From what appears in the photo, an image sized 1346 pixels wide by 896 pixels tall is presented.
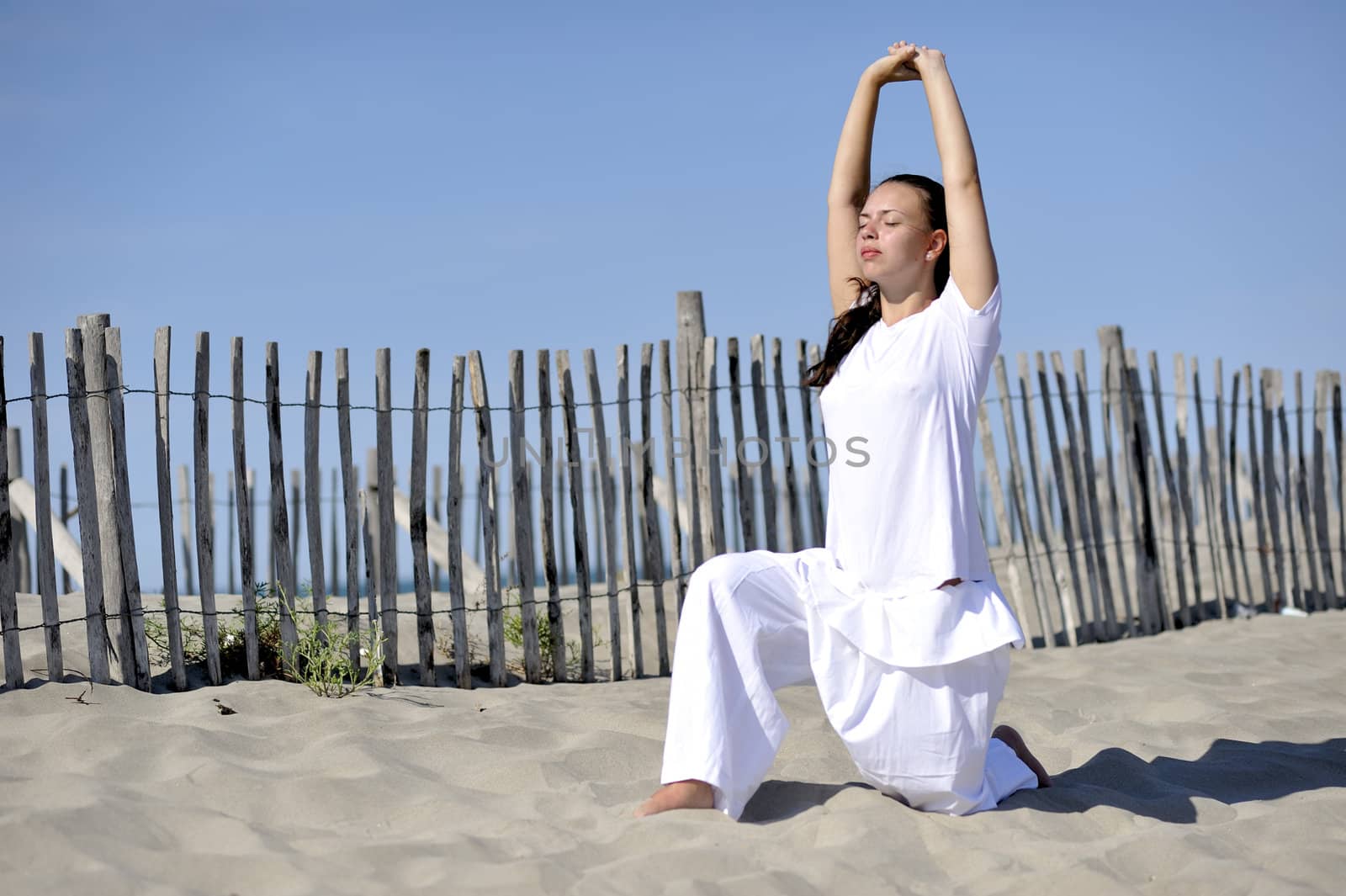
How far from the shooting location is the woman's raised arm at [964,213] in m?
2.90

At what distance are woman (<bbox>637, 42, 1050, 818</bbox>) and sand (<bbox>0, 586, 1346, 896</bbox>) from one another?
14 centimetres

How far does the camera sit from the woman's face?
10.0 feet

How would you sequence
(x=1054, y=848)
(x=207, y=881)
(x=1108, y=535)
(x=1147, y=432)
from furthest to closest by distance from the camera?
1. (x=1108, y=535)
2. (x=1147, y=432)
3. (x=1054, y=848)
4. (x=207, y=881)

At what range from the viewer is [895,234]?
10.00 feet

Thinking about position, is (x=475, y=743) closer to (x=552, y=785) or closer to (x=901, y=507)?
(x=552, y=785)

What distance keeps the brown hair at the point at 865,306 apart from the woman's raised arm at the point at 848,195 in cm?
4

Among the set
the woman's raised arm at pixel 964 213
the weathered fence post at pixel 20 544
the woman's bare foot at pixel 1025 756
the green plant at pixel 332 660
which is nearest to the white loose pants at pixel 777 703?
the woman's bare foot at pixel 1025 756

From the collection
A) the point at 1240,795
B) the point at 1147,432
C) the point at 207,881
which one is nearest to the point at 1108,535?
the point at 1147,432

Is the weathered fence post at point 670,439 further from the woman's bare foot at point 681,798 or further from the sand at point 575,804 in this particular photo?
the woman's bare foot at point 681,798

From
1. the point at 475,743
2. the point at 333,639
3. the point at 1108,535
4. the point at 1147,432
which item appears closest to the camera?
the point at 475,743

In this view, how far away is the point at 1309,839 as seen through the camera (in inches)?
116

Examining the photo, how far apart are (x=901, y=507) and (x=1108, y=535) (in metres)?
12.8

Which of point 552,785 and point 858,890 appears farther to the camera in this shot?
point 552,785

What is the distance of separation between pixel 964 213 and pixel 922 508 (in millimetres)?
698
